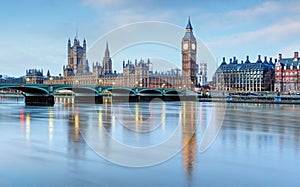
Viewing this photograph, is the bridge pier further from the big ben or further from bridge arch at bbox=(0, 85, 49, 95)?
the big ben

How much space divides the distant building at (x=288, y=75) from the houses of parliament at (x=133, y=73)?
26.9m

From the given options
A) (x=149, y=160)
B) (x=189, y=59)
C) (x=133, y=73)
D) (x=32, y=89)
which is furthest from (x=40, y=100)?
(x=189, y=59)

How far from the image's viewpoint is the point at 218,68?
109 meters

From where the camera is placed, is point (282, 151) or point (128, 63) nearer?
point (282, 151)

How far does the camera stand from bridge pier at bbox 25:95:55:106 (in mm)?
45031

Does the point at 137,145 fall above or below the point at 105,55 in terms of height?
below

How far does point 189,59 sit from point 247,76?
2803cm

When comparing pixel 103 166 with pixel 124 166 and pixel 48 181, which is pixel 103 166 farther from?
pixel 48 181

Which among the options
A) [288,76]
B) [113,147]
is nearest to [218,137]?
[113,147]

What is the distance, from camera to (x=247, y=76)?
9725cm

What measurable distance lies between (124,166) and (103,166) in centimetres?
55

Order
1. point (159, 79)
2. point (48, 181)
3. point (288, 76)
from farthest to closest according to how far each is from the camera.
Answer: point (159, 79) < point (288, 76) < point (48, 181)

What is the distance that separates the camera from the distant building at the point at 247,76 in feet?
306

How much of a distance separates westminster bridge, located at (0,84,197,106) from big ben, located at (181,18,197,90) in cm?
2632
